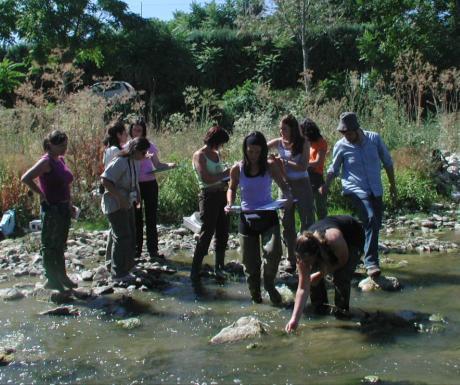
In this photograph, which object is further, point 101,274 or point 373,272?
point 101,274

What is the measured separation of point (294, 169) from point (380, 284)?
1.47 metres

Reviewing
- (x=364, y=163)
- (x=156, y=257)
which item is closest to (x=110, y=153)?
(x=156, y=257)

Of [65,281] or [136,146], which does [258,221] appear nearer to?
[136,146]

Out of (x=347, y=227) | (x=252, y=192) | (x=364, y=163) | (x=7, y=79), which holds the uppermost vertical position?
(x=7, y=79)

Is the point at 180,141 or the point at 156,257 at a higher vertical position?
the point at 180,141

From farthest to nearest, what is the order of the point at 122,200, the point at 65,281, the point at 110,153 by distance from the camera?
the point at 110,153
the point at 65,281
the point at 122,200

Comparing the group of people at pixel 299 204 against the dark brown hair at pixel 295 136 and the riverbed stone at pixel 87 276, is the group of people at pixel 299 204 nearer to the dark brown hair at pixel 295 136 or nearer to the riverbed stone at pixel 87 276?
the dark brown hair at pixel 295 136

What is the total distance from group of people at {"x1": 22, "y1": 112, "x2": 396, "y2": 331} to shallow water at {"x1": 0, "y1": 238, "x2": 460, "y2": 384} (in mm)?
415

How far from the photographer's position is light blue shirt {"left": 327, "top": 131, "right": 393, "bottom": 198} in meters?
7.00

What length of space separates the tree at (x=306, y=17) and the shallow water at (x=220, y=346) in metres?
17.7

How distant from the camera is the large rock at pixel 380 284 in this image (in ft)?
22.5

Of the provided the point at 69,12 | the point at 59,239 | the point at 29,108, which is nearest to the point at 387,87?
the point at 29,108

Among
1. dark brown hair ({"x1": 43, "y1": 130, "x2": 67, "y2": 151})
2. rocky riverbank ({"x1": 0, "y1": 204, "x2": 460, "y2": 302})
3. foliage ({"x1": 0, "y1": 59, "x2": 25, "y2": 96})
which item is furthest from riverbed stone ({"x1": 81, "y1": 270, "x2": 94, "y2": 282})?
foliage ({"x1": 0, "y1": 59, "x2": 25, "y2": 96})

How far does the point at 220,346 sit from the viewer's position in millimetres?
5449
